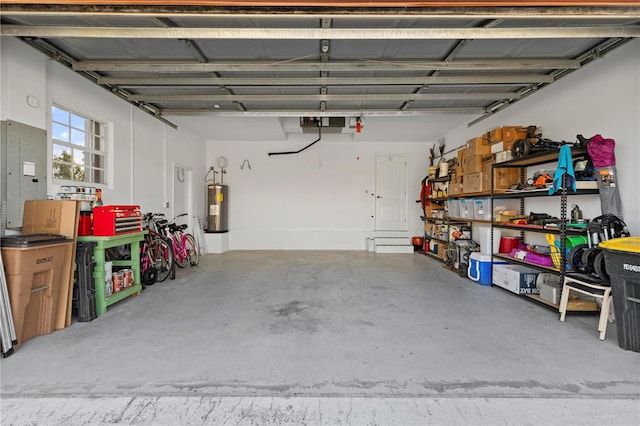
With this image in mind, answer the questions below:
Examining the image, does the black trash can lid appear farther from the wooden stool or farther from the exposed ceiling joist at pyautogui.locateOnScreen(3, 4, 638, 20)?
the wooden stool

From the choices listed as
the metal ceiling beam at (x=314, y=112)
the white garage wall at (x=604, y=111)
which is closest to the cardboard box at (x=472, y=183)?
the white garage wall at (x=604, y=111)

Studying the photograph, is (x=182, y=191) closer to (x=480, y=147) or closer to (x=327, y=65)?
(x=327, y=65)

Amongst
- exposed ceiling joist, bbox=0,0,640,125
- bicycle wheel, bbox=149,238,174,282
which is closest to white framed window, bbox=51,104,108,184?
exposed ceiling joist, bbox=0,0,640,125

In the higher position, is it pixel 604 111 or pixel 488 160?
pixel 604 111

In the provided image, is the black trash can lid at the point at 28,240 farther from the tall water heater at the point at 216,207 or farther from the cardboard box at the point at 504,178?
the cardboard box at the point at 504,178

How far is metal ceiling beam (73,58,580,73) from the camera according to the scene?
3.23 m

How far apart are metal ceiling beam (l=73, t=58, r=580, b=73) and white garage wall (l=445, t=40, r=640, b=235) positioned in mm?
353

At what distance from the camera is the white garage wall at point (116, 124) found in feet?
9.32

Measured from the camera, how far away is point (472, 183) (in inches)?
186

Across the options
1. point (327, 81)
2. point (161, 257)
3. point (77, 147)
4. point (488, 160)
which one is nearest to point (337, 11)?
point (327, 81)

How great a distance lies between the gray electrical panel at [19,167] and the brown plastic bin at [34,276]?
22.8 inches

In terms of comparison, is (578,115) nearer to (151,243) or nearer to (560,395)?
(560,395)

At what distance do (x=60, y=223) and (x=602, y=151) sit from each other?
567 centimetres

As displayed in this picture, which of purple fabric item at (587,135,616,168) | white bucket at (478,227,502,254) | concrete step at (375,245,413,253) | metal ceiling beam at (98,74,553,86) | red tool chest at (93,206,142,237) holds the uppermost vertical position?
metal ceiling beam at (98,74,553,86)
